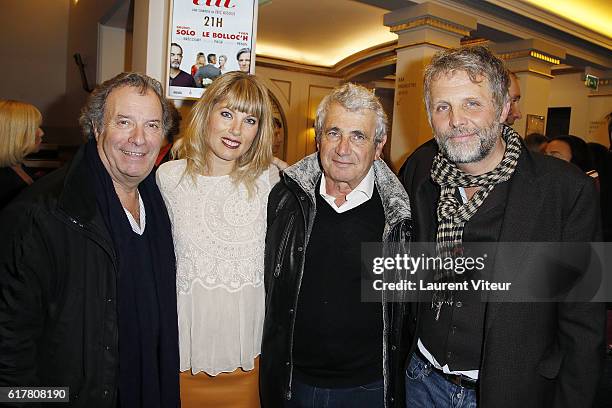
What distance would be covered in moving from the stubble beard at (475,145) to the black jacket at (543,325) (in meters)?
0.17

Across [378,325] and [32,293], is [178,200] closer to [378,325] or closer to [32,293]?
[32,293]

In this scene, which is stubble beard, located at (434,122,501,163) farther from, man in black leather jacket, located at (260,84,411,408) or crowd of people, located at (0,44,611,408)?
man in black leather jacket, located at (260,84,411,408)

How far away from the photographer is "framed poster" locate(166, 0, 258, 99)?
2.69 meters

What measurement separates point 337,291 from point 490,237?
2.08 feet

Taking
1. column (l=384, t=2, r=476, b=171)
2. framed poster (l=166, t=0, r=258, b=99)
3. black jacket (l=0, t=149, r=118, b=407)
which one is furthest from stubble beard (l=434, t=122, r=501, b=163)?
A: column (l=384, t=2, r=476, b=171)

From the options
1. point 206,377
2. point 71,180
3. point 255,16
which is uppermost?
point 255,16

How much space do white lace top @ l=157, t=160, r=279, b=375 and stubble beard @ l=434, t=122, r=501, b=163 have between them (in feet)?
2.78

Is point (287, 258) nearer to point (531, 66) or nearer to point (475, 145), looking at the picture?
point (475, 145)

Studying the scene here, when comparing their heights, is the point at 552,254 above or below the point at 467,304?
above

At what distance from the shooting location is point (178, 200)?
192cm

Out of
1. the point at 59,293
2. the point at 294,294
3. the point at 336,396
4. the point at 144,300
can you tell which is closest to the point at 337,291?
the point at 294,294

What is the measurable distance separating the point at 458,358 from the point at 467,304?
0.20 m

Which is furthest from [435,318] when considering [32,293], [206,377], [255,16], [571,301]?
[255,16]

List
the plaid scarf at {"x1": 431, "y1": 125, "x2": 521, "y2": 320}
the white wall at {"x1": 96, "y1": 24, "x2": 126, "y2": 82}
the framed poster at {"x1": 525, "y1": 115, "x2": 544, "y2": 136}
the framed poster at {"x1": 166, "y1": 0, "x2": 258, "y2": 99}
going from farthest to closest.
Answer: the framed poster at {"x1": 525, "y1": 115, "x2": 544, "y2": 136} → the white wall at {"x1": 96, "y1": 24, "x2": 126, "y2": 82} → the framed poster at {"x1": 166, "y1": 0, "x2": 258, "y2": 99} → the plaid scarf at {"x1": 431, "y1": 125, "x2": 521, "y2": 320}
